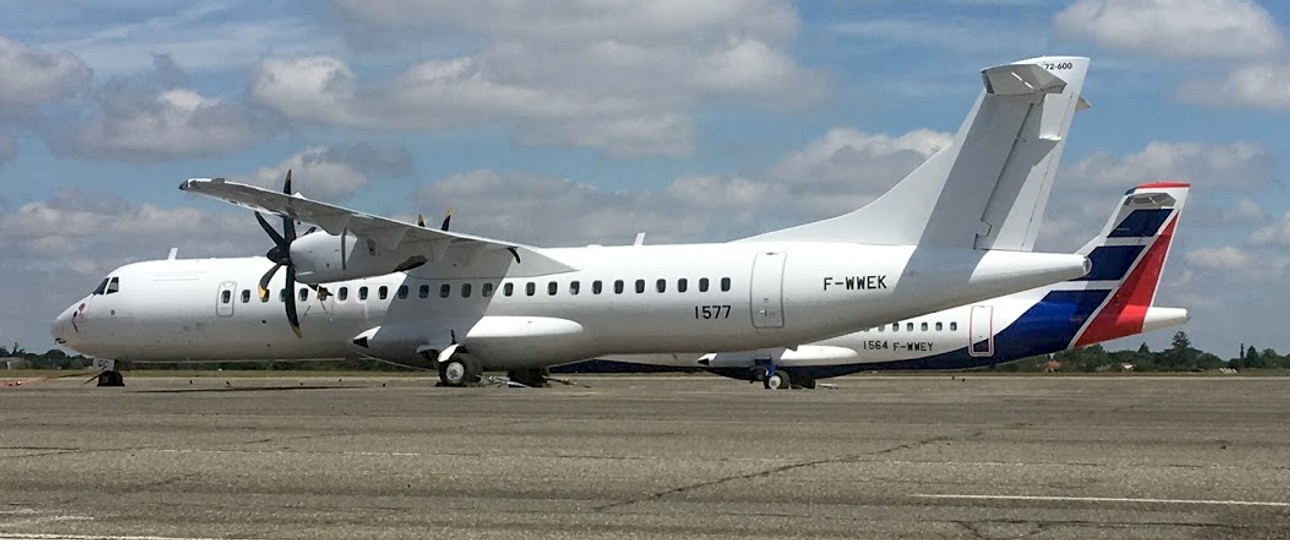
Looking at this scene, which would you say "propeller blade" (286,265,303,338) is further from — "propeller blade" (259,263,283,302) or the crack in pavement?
the crack in pavement

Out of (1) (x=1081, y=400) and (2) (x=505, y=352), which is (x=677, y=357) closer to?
(2) (x=505, y=352)

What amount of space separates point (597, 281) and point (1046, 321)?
564 inches

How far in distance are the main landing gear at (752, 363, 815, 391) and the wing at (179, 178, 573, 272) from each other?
28.1 feet

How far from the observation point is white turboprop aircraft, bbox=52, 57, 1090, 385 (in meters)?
30.5

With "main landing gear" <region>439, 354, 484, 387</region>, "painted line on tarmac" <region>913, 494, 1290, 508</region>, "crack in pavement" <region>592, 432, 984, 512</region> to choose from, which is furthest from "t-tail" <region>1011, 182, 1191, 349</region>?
"painted line on tarmac" <region>913, 494, 1290, 508</region>

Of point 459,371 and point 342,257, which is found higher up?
point 342,257

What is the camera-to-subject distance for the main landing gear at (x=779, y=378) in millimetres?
41156

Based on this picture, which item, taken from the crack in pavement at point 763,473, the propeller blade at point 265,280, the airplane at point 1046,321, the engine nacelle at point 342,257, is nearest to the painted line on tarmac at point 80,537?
the crack in pavement at point 763,473

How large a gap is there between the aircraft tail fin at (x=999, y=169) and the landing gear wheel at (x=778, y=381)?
409 inches

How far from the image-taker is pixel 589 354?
35969mm

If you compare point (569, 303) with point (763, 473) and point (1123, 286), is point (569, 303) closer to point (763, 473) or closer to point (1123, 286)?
point (1123, 286)

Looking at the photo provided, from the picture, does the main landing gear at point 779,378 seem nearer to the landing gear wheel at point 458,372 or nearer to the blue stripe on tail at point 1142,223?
the landing gear wheel at point 458,372

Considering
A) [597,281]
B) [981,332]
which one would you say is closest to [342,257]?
[597,281]

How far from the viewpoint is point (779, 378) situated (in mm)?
41750
